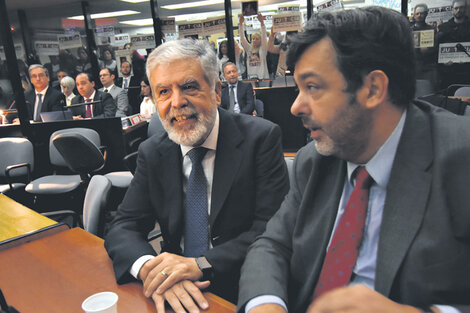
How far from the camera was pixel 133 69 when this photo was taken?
794 cm

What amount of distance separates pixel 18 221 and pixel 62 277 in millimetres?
775

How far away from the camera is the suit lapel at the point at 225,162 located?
146 centimetres

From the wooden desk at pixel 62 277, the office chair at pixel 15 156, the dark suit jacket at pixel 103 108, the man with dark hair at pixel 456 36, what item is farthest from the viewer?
the dark suit jacket at pixel 103 108

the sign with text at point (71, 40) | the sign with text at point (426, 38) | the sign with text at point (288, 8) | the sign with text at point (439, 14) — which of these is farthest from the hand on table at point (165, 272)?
the sign with text at point (71, 40)

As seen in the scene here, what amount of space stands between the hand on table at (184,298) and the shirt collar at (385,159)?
0.60 meters

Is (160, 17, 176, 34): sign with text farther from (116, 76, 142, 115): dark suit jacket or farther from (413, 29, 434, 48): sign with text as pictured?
(413, 29, 434, 48): sign with text

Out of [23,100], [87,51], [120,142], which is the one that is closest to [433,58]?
Answer: [120,142]

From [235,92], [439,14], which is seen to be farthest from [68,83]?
[439,14]

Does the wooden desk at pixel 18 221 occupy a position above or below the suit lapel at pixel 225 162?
below

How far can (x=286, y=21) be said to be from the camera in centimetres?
648

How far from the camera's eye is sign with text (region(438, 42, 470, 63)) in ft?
17.5

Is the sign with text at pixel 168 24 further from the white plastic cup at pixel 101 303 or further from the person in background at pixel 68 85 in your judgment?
the white plastic cup at pixel 101 303

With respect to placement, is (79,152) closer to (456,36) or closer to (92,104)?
(92,104)

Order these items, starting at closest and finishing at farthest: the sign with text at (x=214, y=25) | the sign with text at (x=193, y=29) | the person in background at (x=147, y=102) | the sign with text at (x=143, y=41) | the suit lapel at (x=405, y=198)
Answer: the suit lapel at (x=405, y=198) → the person in background at (x=147, y=102) → the sign with text at (x=214, y=25) → the sign with text at (x=193, y=29) → the sign with text at (x=143, y=41)
